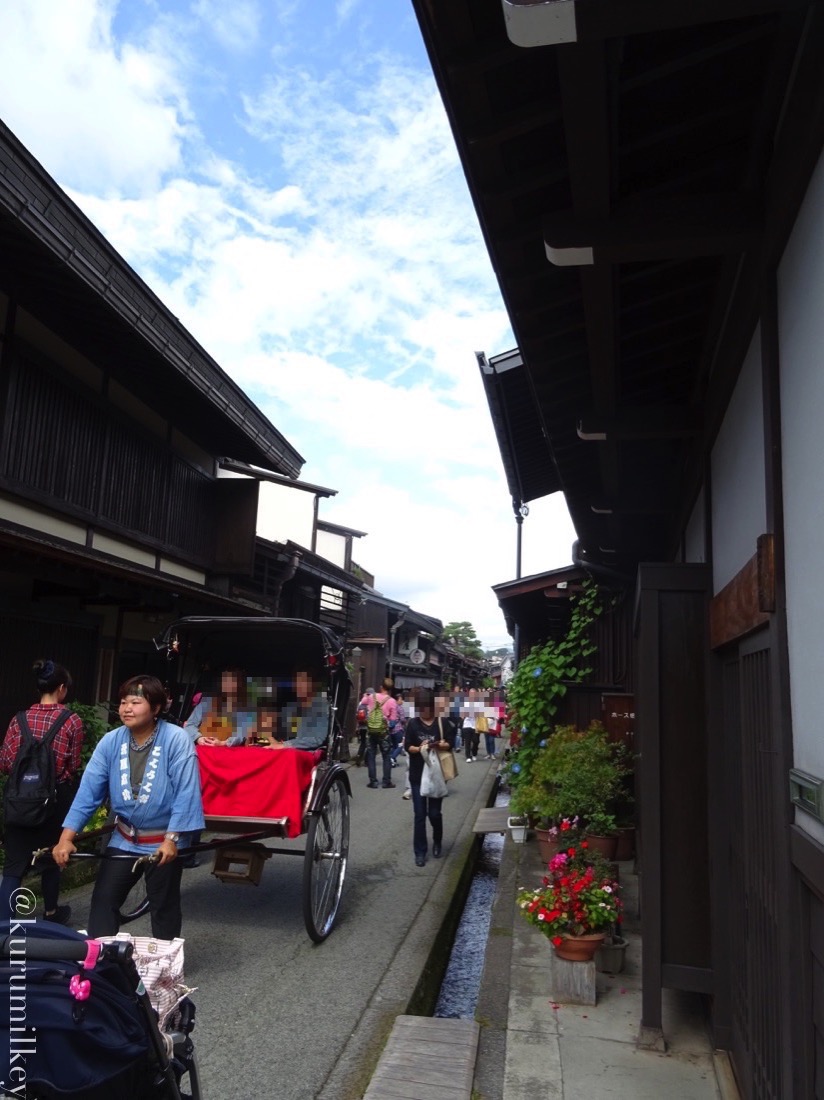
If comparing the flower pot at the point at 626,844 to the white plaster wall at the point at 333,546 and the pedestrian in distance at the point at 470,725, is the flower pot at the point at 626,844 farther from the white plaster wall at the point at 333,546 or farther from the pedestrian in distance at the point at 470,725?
the white plaster wall at the point at 333,546

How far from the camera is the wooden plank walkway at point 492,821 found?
1030 cm

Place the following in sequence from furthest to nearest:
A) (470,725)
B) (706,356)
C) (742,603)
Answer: (470,725), (706,356), (742,603)

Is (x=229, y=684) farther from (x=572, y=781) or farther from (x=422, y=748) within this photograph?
(x=572, y=781)

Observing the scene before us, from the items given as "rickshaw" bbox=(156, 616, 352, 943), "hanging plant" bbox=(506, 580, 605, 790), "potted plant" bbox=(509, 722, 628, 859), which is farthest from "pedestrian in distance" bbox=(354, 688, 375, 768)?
"rickshaw" bbox=(156, 616, 352, 943)

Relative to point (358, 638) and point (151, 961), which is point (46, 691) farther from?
point (358, 638)

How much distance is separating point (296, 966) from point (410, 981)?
2.79ft

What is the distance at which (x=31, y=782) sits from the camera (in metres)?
5.84

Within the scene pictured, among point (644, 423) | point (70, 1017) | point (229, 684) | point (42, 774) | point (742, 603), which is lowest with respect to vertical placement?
point (70, 1017)

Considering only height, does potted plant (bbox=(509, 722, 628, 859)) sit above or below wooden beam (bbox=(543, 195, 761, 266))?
below

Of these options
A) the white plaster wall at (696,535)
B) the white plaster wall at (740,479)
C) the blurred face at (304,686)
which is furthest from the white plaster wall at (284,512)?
the white plaster wall at (740,479)

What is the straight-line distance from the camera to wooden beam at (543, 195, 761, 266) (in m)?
3.03

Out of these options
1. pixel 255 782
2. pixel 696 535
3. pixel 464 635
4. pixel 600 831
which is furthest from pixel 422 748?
pixel 464 635

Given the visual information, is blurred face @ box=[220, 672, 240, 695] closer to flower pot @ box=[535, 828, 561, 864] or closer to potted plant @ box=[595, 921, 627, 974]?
flower pot @ box=[535, 828, 561, 864]

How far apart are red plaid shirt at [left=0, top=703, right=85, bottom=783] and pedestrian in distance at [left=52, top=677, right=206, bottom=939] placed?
1.40 m
